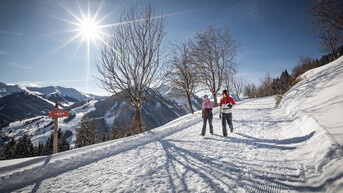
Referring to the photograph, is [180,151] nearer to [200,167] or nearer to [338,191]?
[200,167]

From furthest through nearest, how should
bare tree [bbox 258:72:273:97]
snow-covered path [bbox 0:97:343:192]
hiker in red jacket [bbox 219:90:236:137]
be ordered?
bare tree [bbox 258:72:273:97]
hiker in red jacket [bbox 219:90:236:137]
snow-covered path [bbox 0:97:343:192]

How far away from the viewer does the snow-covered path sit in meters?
2.02

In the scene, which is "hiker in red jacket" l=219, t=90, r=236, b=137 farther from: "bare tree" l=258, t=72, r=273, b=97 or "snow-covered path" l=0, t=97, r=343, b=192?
"bare tree" l=258, t=72, r=273, b=97

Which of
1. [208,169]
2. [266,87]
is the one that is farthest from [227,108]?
[266,87]

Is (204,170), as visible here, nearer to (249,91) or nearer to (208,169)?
(208,169)

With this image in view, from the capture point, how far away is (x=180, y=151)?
154 inches

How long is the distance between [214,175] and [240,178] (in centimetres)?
45

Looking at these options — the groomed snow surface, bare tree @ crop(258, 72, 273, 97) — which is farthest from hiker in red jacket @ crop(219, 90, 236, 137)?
bare tree @ crop(258, 72, 273, 97)

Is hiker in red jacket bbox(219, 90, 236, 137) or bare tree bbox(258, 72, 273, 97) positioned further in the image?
bare tree bbox(258, 72, 273, 97)

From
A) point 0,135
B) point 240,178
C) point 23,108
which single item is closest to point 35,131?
point 0,135

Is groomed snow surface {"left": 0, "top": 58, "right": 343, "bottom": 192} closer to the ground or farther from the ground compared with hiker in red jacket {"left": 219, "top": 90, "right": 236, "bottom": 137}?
closer to the ground

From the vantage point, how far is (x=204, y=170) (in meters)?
2.64

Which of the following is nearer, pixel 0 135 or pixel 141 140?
pixel 141 140

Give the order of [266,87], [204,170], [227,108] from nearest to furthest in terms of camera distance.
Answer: [204,170]
[227,108]
[266,87]
